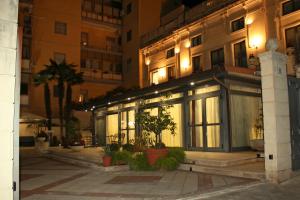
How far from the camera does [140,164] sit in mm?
11906

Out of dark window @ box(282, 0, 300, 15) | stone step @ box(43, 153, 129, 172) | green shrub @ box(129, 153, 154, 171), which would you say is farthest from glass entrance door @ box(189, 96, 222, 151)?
dark window @ box(282, 0, 300, 15)

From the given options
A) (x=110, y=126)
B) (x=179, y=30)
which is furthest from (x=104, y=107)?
(x=179, y=30)

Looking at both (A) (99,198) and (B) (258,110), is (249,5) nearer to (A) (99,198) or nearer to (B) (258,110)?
(B) (258,110)

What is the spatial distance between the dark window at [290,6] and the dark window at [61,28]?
22768mm

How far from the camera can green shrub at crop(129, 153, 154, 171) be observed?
1181 centimetres

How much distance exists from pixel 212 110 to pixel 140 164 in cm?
529

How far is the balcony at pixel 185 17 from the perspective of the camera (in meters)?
21.8

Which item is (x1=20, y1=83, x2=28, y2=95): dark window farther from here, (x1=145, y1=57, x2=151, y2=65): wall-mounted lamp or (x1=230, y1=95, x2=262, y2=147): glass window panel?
(x1=230, y1=95, x2=262, y2=147): glass window panel

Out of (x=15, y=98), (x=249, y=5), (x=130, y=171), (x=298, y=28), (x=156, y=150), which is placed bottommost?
(x=130, y=171)

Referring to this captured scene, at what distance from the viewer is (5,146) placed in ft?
14.3

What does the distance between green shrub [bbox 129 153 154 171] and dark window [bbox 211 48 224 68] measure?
1148 centimetres

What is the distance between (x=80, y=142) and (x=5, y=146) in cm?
1995


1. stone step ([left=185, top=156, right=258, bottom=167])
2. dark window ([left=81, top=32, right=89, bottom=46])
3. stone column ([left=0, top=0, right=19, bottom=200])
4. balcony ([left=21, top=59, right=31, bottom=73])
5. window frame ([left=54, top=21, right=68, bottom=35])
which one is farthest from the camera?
dark window ([left=81, top=32, right=89, bottom=46])

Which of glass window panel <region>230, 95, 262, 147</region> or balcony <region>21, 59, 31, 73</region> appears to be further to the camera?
balcony <region>21, 59, 31, 73</region>
